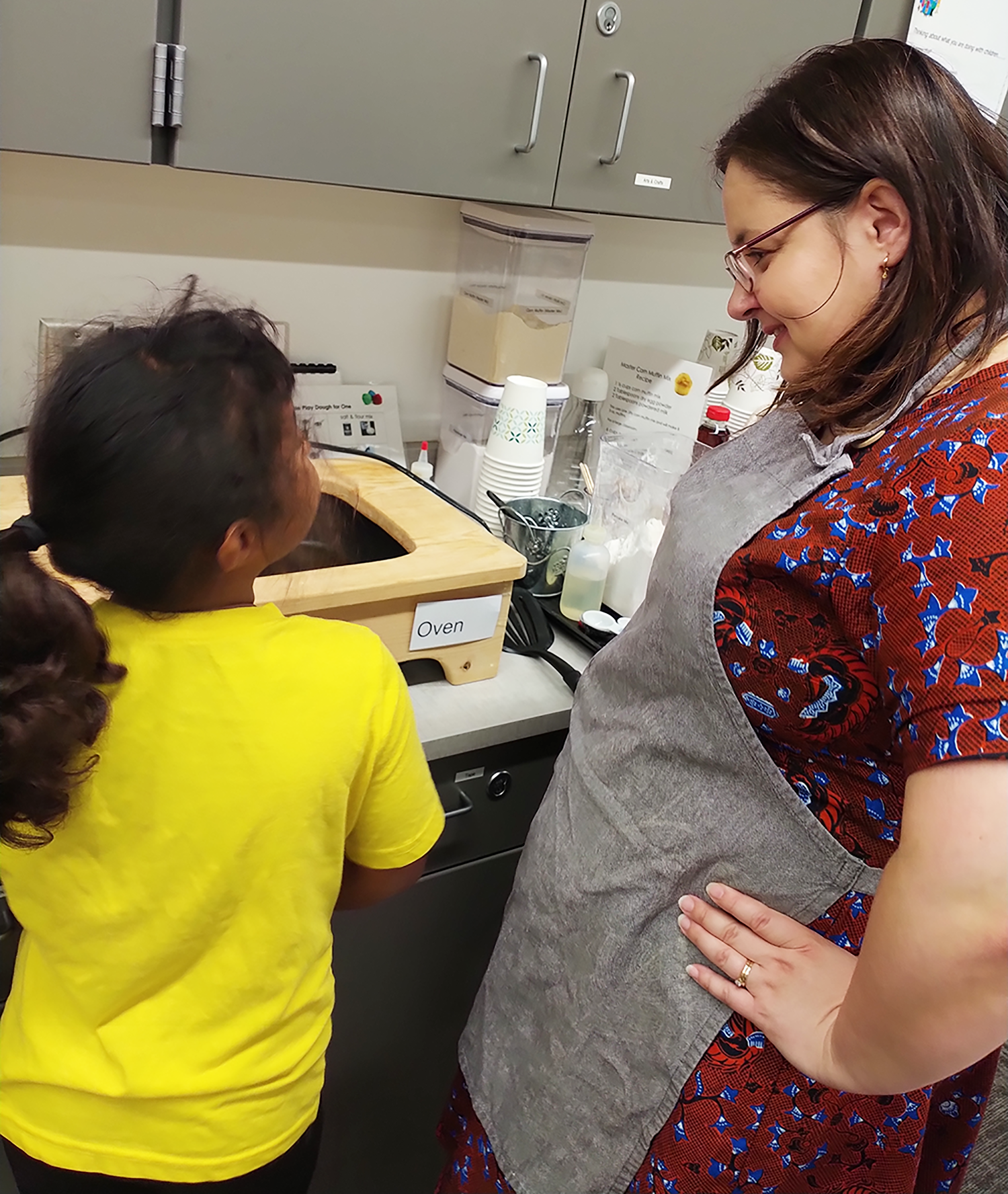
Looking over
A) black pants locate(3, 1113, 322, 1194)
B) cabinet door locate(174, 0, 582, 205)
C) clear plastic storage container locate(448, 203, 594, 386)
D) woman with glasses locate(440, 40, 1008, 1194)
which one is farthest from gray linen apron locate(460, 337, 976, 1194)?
clear plastic storage container locate(448, 203, 594, 386)

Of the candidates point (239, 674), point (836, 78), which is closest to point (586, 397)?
point (836, 78)

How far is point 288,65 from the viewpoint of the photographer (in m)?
0.95

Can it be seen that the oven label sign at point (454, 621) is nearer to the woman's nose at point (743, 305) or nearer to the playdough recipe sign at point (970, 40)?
the woman's nose at point (743, 305)

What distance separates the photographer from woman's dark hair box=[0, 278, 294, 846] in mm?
572

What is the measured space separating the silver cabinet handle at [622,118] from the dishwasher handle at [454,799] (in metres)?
0.80

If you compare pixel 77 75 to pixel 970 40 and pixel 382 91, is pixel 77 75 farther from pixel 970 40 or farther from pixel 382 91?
pixel 970 40

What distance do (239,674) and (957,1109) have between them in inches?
30.9

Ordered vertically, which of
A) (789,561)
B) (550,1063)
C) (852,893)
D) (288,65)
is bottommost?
(550,1063)

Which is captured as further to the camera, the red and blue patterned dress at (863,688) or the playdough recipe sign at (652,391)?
the playdough recipe sign at (652,391)

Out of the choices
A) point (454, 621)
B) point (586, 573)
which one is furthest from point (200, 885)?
point (586, 573)

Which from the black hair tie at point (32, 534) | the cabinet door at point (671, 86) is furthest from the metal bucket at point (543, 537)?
the black hair tie at point (32, 534)

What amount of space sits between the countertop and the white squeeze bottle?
122 millimetres

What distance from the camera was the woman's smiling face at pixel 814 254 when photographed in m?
0.72

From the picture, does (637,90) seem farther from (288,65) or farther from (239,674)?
(239,674)
